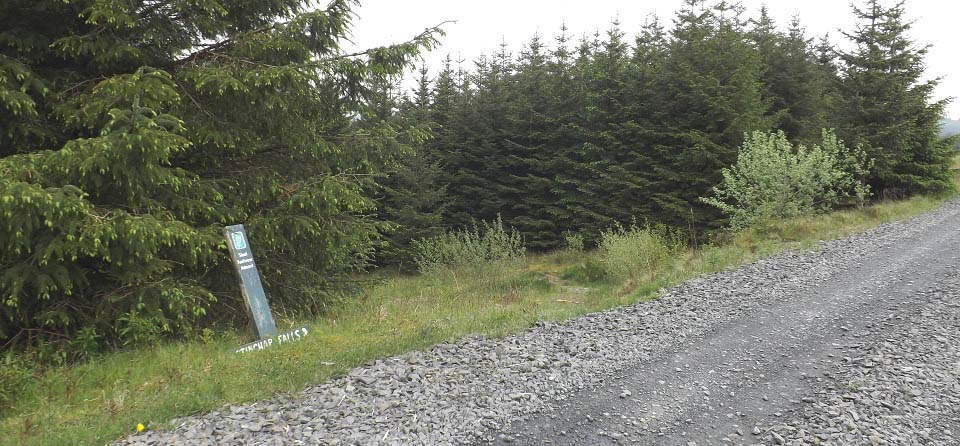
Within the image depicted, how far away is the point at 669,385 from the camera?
4707 millimetres

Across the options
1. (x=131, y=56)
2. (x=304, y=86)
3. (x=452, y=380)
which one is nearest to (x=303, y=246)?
(x=304, y=86)

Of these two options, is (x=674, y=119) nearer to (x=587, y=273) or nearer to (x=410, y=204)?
(x=587, y=273)

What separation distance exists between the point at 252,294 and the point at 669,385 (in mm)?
4652

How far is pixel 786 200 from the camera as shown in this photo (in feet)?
44.0

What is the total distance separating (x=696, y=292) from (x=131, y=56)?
838cm

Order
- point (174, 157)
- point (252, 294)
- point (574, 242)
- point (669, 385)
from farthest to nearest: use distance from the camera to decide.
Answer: point (574, 242) → point (174, 157) → point (252, 294) → point (669, 385)

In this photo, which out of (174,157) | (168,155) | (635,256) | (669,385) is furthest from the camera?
(635,256)

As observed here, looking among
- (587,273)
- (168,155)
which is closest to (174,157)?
(168,155)

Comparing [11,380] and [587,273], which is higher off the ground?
[11,380]

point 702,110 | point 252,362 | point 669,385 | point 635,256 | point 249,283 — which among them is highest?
point 702,110

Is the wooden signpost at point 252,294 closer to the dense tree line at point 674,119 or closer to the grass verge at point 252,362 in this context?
the grass verge at point 252,362

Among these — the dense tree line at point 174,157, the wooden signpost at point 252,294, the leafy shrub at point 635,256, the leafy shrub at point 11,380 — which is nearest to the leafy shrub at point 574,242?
the leafy shrub at point 635,256

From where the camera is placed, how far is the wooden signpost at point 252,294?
595 centimetres

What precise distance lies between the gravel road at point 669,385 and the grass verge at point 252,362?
0.31 metres
